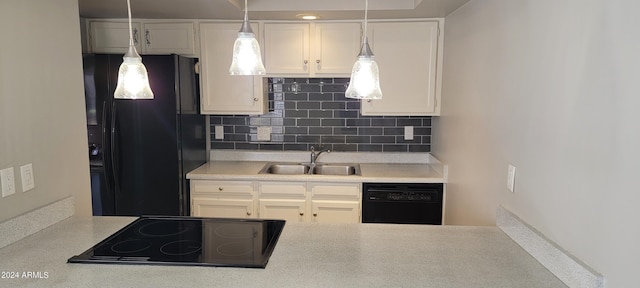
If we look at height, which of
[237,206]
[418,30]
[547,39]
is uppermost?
[418,30]

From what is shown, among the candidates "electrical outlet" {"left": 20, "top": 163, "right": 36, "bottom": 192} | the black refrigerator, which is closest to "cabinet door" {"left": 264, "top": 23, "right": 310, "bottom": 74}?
the black refrigerator

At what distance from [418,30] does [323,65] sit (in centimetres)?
81

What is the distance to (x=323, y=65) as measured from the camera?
330 centimetres

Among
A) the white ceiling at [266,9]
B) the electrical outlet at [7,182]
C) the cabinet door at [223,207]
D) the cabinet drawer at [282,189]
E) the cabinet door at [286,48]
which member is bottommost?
the cabinet door at [223,207]

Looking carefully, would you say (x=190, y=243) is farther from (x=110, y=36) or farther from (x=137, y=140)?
(x=110, y=36)

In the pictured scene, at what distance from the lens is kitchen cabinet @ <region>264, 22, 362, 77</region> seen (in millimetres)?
3266

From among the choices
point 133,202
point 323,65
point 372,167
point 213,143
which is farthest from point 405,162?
point 133,202

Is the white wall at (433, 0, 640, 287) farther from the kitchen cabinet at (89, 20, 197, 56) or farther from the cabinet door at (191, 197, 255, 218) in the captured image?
the kitchen cabinet at (89, 20, 197, 56)

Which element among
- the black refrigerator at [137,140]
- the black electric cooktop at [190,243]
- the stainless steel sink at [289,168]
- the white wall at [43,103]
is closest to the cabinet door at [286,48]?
the black refrigerator at [137,140]

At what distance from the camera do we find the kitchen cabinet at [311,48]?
327 centimetres

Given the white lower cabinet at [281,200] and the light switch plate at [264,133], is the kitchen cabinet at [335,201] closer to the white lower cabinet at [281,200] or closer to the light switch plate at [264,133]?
the white lower cabinet at [281,200]

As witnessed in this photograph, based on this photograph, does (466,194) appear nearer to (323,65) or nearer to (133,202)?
(323,65)

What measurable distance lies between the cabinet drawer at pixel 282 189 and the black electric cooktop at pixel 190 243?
3.85ft

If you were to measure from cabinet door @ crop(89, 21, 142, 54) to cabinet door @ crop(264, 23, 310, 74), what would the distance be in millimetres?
1046
